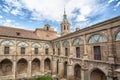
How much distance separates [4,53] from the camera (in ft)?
60.3

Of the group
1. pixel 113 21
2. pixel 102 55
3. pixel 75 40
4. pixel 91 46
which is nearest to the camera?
pixel 113 21

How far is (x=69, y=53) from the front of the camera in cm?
1700

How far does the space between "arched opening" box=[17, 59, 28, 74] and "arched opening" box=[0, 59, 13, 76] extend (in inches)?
66.3

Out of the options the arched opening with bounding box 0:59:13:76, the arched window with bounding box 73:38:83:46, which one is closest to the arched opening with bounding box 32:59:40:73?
the arched opening with bounding box 0:59:13:76

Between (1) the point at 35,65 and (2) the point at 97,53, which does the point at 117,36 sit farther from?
(1) the point at 35,65

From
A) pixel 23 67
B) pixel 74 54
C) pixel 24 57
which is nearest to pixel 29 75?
pixel 23 67

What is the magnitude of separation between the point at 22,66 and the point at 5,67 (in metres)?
3.61

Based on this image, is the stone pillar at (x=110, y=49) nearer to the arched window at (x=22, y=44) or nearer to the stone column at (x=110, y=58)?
the stone column at (x=110, y=58)

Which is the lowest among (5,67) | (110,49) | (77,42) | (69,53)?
(5,67)

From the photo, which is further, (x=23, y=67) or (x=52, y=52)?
(x=52, y=52)

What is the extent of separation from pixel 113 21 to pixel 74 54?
8358mm

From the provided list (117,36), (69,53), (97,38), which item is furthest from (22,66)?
(117,36)

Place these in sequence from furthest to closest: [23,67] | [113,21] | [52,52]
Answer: [52,52] → [23,67] → [113,21]

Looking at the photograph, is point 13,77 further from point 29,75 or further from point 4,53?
point 4,53
